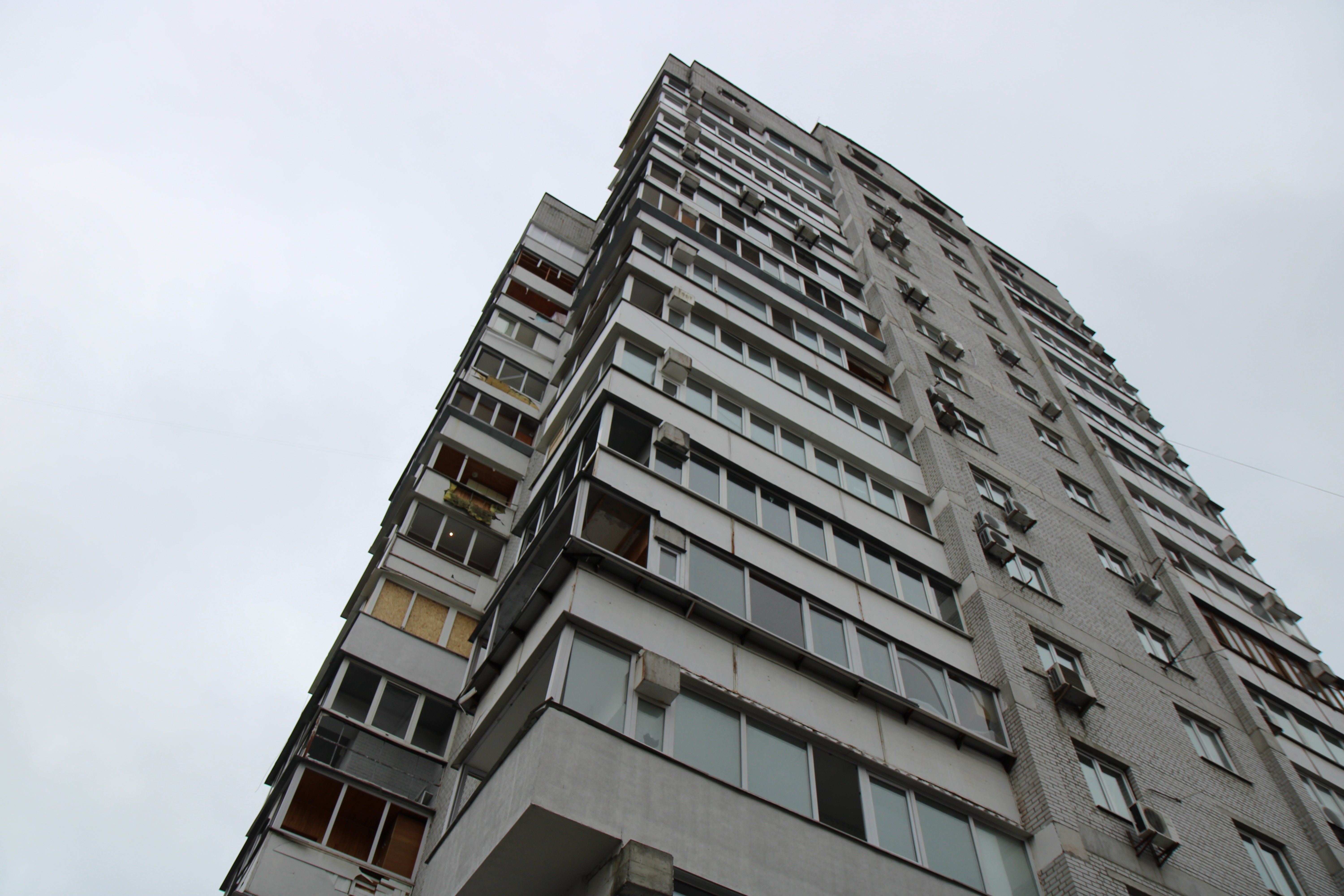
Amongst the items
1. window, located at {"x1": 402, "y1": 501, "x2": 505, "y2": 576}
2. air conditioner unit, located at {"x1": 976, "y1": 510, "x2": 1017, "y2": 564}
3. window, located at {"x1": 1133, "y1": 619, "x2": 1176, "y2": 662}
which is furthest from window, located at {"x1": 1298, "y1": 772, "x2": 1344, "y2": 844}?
window, located at {"x1": 402, "y1": 501, "x2": 505, "y2": 576}

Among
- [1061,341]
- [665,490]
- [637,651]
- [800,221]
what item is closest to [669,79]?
[800,221]

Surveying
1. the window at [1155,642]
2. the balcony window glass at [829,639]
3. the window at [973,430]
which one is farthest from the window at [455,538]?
the window at [1155,642]

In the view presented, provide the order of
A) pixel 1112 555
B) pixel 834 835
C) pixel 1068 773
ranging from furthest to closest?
pixel 1112 555
pixel 1068 773
pixel 834 835

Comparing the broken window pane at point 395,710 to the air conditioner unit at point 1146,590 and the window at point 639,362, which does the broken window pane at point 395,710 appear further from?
the air conditioner unit at point 1146,590

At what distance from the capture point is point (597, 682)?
1101 cm

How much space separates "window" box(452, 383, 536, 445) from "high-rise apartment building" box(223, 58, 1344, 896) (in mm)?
103

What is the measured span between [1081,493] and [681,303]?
13002mm

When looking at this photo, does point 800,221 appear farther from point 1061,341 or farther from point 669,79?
point 1061,341

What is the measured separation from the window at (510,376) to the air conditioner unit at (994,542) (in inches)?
504

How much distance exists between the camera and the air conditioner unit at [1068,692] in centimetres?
1509

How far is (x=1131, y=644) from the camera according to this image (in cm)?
1891

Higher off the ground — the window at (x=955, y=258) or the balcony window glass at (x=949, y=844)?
the window at (x=955, y=258)

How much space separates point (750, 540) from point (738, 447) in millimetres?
2828

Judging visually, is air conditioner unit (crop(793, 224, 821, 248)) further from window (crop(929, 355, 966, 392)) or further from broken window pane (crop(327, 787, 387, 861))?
broken window pane (crop(327, 787, 387, 861))
